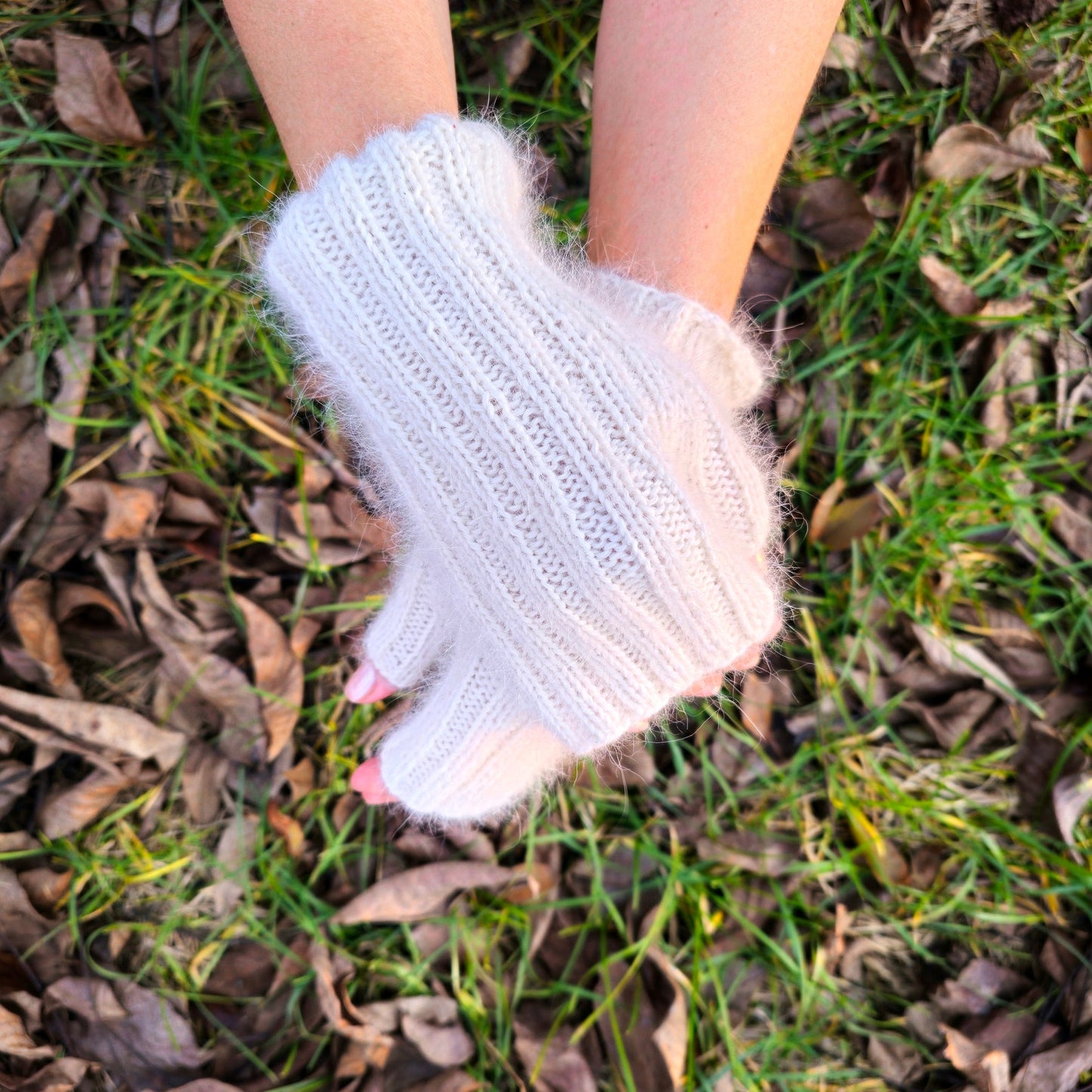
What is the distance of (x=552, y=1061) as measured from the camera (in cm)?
136

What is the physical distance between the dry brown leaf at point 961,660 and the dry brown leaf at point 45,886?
1577 millimetres

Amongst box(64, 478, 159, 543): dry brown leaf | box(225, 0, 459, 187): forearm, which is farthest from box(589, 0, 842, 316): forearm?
box(64, 478, 159, 543): dry brown leaf

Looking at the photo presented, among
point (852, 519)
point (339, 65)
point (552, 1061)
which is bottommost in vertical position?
point (552, 1061)

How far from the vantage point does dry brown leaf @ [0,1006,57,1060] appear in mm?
1275

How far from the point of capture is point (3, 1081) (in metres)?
1.29

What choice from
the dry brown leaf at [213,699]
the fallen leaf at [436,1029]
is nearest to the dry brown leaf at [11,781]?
the dry brown leaf at [213,699]

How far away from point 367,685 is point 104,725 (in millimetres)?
484

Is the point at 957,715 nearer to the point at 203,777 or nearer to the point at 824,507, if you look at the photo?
the point at 824,507

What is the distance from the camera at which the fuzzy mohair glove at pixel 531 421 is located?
873 millimetres

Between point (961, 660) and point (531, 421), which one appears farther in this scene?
point (961, 660)

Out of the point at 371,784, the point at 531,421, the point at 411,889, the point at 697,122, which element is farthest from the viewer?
the point at 411,889

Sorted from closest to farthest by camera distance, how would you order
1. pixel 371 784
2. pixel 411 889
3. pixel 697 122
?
pixel 697 122 < pixel 371 784 < pixel 411 889

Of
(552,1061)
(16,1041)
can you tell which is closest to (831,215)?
(552,1061)

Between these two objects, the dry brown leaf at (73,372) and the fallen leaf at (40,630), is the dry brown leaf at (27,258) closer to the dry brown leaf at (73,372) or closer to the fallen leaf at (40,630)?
the dry brown leaf at (73,372)
